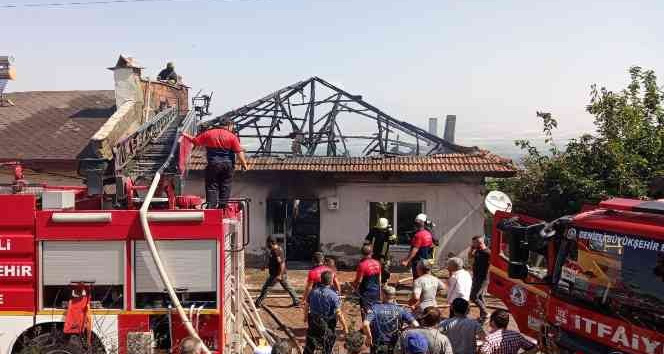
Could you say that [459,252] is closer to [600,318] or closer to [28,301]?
[600,318]

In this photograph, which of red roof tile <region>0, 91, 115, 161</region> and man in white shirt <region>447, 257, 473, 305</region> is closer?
man in white shirt <region>447, 257, 473, 305</region>

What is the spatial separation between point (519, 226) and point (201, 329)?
3.48 meters

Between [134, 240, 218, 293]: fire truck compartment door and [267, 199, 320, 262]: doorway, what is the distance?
9.33 meters

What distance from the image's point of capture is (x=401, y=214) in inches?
647

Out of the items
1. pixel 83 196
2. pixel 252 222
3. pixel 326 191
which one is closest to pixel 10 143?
pixel 252 222

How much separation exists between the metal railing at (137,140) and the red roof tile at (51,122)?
5.22m

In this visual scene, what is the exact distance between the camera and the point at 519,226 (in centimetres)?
629

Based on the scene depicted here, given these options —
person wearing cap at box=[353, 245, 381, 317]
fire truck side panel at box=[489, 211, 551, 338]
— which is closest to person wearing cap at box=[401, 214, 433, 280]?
person wearing cap at box=[353, 245, 381, 317]

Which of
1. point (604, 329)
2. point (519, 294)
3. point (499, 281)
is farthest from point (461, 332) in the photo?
point (499, 281)

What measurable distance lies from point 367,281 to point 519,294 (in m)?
2.16

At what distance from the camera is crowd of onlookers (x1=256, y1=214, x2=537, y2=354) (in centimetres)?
535

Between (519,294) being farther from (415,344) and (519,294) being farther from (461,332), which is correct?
(415,344)

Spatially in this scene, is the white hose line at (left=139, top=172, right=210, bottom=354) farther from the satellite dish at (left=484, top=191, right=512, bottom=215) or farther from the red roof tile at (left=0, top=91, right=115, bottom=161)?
the red roof tile at (left=0, top=91, right=115, bottom=161)

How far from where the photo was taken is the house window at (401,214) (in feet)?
52.8
